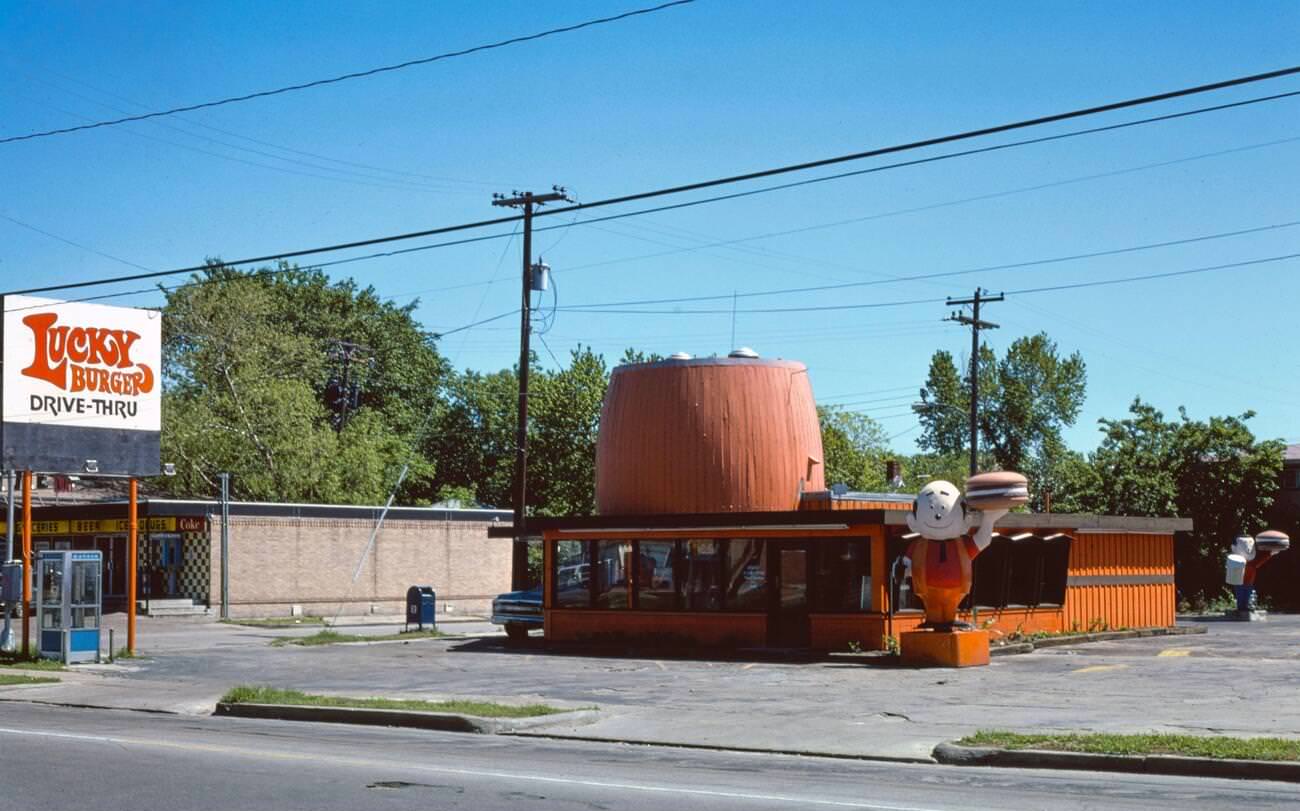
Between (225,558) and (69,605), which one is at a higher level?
(69,605)

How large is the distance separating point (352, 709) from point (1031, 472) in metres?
79.1

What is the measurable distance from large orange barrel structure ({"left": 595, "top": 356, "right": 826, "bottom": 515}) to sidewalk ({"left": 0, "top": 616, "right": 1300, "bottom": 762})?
388cm

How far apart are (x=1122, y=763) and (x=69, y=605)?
20147 millimetres

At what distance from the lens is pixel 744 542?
1094 inches

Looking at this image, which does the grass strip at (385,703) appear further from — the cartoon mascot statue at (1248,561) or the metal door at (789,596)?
the cartoon mascot statue at (1248,561)

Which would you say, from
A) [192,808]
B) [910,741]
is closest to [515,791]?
[192,808]

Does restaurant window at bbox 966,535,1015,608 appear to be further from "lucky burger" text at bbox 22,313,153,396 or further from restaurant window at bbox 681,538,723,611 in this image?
"lucky burger" text at bbox 22,313,153,396

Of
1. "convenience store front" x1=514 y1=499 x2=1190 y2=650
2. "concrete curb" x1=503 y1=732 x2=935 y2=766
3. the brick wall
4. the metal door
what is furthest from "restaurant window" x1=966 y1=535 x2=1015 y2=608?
the brick wall

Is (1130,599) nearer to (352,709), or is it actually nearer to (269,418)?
(352,709)

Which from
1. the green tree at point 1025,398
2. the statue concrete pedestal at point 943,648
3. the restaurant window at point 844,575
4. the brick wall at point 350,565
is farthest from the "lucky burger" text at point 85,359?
the green tree at point 1025,398

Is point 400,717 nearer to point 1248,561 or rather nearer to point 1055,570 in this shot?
point 1055,570

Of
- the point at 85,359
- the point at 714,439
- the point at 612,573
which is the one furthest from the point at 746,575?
the point at 85,359

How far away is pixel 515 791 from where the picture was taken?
11227 mm

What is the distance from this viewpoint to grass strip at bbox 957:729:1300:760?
12758mm
